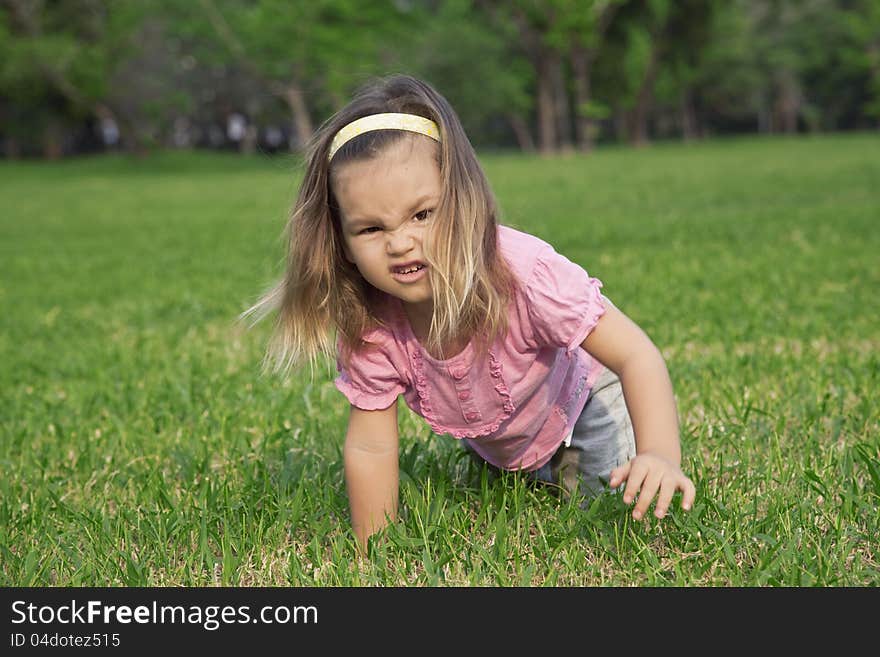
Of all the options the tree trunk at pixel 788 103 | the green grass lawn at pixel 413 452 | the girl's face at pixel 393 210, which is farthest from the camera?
the tree trunk at pixel 788 103

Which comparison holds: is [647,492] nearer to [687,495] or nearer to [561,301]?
[687,495]

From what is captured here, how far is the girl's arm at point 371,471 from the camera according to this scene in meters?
2.63

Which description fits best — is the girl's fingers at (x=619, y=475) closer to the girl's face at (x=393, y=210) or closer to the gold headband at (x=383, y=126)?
the girl's face at (x=393, y=210)

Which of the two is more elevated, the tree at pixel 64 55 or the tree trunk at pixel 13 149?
the tree at pixel 64 55

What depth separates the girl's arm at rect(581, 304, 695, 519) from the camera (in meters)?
2.09

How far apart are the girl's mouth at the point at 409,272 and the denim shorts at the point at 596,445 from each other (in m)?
0.80

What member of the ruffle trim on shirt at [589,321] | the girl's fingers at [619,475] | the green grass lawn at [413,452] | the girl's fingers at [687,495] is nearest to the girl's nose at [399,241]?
the ruffle trim on shirt at [589,321]

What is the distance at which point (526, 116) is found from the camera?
2341 inches

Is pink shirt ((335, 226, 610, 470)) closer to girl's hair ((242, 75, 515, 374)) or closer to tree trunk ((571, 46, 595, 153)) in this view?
girl's hair ((242, 75, 515, 374))

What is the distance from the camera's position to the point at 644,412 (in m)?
2.30

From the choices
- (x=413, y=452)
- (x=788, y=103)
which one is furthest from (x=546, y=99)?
(x=413, y=452)

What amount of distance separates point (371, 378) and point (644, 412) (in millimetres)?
739

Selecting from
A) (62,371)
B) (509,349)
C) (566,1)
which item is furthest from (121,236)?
(566,1)
